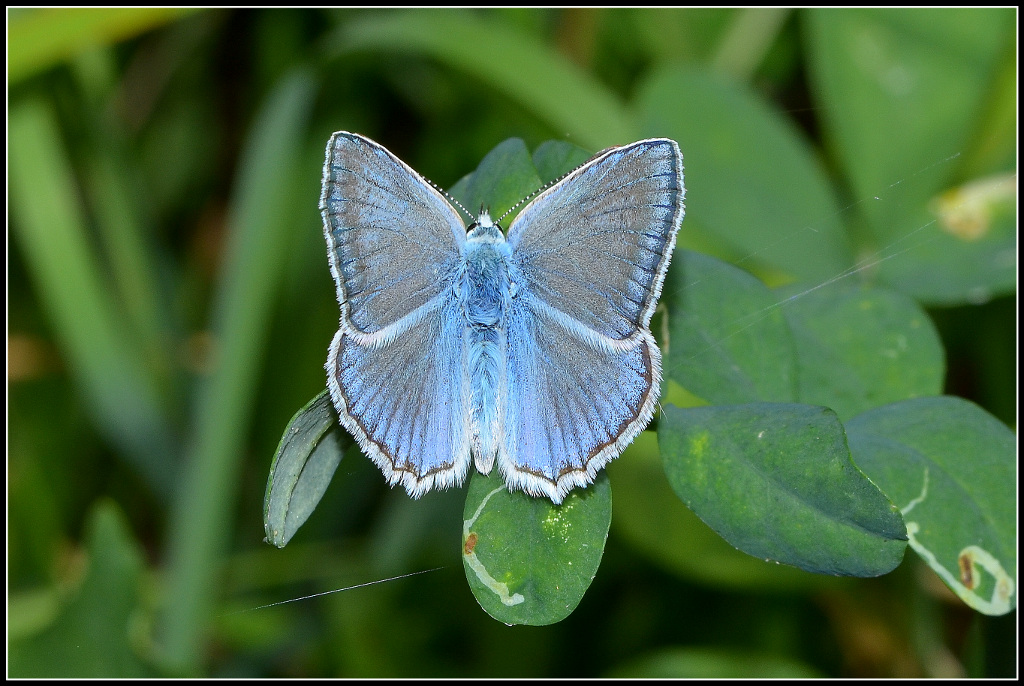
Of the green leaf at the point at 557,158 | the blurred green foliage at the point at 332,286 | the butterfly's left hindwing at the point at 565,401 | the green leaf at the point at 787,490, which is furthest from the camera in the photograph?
the blurred green foliage at the point at 332,286

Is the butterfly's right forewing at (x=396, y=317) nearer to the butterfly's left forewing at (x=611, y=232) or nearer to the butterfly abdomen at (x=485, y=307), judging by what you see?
the butterfly abdomen at (x=485, y=307)

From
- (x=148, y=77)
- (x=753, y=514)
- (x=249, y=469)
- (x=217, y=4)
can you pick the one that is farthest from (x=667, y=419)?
(x=148, y=77)

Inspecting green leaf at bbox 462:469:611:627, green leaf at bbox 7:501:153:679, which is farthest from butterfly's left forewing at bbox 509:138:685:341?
green leaf at bbox 7:501:153:679

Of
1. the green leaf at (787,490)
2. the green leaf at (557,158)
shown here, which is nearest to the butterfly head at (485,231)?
the green leaf at (557,158)

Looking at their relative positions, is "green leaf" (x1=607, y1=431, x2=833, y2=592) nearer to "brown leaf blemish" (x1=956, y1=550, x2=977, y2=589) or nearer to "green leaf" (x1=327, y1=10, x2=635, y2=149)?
"brown leaf blemish" (x1=956, y1=550, x2=977, y2=589)

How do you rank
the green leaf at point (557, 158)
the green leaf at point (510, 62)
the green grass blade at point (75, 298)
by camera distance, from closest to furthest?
the green leaf at point (557, 158), the green leaf at point (510, 62), the green grass blade at point (75, 298)

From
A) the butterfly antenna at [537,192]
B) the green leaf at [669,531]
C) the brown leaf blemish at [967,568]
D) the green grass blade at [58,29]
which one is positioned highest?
the butterfly antenna at [537,192]

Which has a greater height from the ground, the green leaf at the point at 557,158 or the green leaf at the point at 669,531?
the green leaf at the point at 557,158

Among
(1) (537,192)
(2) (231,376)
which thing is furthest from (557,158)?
(2) (231,376)
